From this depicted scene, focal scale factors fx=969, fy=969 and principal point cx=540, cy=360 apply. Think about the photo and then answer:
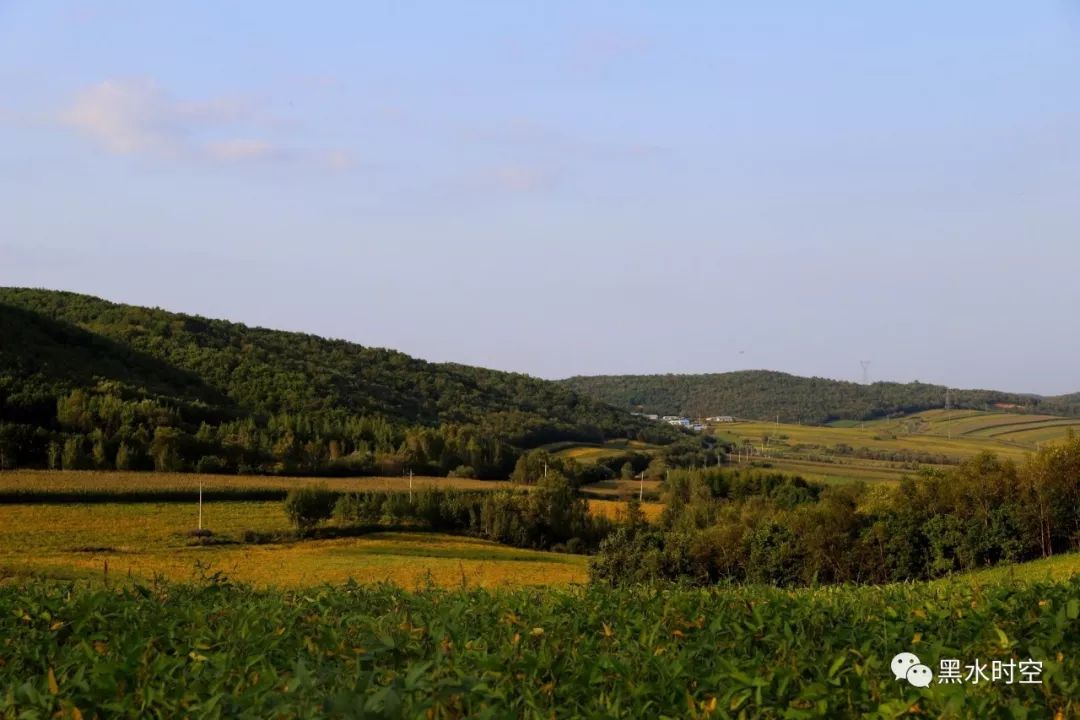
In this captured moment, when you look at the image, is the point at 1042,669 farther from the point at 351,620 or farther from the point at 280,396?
the point at 280,396

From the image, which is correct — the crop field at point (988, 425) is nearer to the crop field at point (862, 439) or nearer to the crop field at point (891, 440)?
the crop field at point (891, 440)

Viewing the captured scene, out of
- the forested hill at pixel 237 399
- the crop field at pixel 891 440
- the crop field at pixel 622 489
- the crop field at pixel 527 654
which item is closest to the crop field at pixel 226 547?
the forested hill at pixel 237 399

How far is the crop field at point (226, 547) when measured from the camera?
131ft

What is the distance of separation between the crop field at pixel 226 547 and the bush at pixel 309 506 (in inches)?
36.6

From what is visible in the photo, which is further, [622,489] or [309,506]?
[622,489]

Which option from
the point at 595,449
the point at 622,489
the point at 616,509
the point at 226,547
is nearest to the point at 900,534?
the point at 616,509

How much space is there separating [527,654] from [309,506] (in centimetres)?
5227

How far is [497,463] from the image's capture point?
85.0 m

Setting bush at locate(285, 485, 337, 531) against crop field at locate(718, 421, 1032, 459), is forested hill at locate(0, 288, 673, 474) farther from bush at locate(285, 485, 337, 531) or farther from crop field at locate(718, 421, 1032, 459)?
crop field at locate(718, 421, 1032, 459)

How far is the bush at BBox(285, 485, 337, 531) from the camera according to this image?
5394 centimetres

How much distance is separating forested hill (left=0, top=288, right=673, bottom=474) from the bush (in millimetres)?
15821

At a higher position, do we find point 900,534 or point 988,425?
point 988,425

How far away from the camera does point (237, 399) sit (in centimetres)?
10162

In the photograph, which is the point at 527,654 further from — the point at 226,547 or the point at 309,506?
the point at 309,506
